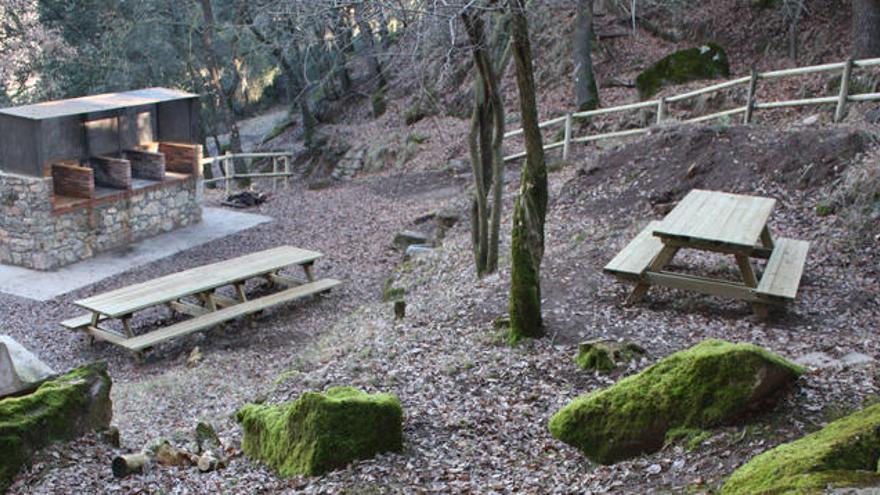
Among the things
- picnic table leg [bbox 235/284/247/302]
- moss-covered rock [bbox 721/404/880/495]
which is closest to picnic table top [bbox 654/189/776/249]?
moss-covered rock [bbox 721/404/880/495]

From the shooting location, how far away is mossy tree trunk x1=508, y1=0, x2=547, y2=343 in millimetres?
8117

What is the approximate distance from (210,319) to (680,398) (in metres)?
8.08

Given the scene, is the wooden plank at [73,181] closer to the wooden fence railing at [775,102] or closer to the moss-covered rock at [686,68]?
the wooden fence railing at [775,102]

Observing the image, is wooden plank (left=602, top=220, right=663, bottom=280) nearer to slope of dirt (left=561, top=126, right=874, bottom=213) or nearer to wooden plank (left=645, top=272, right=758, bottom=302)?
wooden plank (left=645, top=272, right=758, bottom=302)

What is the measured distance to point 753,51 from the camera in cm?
2005

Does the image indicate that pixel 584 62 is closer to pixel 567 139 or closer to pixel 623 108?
pixel 567 139

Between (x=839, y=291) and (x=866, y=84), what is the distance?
752 centimetres

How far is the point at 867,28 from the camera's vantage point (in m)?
15.6

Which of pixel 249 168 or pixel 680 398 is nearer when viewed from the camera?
pixel 680 398

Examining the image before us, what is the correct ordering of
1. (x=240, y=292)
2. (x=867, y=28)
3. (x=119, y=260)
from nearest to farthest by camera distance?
1. (x=240, y=292)
2. (x=867, y=28)
3. (x=119, y=260)

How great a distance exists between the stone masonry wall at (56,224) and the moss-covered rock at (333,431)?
1062cm

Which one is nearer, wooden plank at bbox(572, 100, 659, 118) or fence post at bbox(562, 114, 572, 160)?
wooden plank at bbox(572, 100, 659, 118)

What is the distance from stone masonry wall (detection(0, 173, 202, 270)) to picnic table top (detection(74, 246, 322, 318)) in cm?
324

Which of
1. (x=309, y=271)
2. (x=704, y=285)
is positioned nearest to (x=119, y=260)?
(x=309, y=271)
